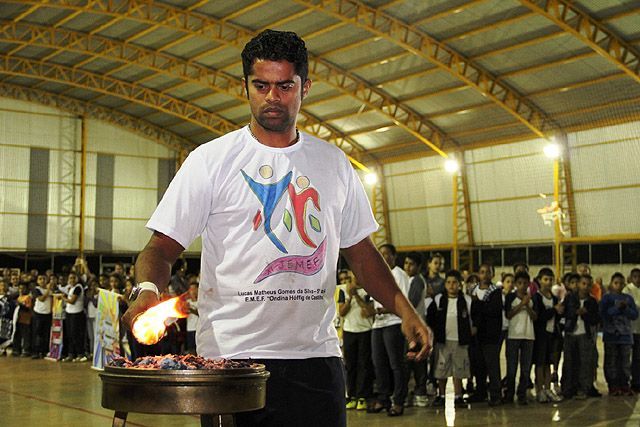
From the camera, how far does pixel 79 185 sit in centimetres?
3662

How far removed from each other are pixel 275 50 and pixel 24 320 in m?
18.7

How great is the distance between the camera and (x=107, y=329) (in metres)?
15.5

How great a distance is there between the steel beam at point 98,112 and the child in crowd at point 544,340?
92.6ft

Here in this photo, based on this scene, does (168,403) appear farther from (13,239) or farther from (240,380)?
(13,239)

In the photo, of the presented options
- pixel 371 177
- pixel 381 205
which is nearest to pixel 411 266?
pixel 371 177

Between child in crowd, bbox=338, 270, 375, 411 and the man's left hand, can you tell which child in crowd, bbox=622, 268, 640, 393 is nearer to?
child in crowd, bbox=338, 270, 375, 411

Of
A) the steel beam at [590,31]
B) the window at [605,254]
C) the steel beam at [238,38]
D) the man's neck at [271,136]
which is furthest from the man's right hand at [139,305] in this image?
the window at [605,254]

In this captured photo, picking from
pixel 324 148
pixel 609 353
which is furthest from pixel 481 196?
pixel 324 148

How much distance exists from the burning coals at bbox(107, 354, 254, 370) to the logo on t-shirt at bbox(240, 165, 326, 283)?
0.35 meters

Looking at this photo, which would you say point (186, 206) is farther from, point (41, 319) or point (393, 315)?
point (41, 319)

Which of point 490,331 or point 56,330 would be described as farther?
point 56,330

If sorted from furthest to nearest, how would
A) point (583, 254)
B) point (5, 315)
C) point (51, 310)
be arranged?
point (583, 254)
point (5, 315)
point (51, 310)

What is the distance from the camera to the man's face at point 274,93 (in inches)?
118

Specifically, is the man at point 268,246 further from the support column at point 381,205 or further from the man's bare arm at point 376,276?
the support column at point 381,205
